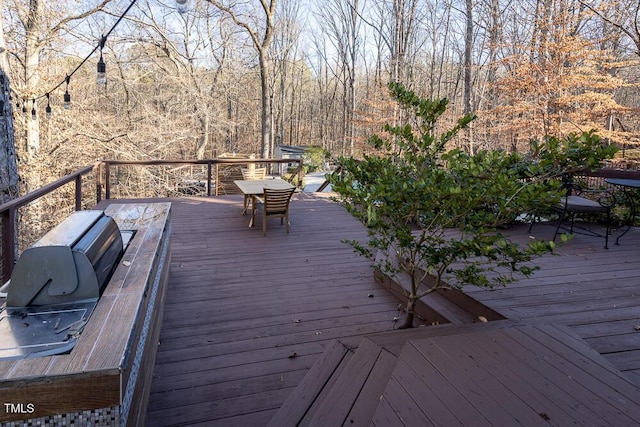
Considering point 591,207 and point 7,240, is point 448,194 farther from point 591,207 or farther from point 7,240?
point 591,207

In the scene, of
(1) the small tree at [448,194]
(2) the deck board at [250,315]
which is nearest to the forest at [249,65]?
(1) the small tree at [448,194]

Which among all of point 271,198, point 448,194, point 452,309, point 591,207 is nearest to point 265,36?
→ point 271,198

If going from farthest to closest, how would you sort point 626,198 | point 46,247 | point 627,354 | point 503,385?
point 626,198, point 627,354, point 503,385, point 46,247

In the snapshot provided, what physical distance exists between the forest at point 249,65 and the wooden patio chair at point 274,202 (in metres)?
2.32

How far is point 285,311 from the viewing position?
10.4ft

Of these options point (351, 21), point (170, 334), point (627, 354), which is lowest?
point (170, 334)

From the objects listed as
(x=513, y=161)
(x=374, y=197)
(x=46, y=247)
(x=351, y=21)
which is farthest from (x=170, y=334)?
(x=351, y=21)

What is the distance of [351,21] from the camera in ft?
68.5

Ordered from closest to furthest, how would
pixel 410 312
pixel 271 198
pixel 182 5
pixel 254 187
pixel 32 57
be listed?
pixel 410 312 < pixel 182 5 < pixel 271 198 < pixel 254 187 < pixel 32 57

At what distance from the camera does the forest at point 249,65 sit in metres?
8.76

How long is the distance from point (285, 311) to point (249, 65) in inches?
652

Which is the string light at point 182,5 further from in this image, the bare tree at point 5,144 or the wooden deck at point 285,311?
the wooden deck at point 285,311

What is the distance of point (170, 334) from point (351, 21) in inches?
829

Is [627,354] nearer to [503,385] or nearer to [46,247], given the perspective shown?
[503,385]
